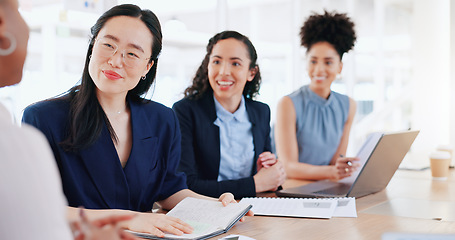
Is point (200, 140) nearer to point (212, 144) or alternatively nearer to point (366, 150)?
point (212, 144)

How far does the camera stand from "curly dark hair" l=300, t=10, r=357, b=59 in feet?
10.00

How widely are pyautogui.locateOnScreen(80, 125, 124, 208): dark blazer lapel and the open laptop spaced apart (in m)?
0.80

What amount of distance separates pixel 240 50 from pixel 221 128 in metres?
0.41

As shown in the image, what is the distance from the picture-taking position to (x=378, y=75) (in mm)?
6539

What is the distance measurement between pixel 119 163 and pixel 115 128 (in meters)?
0.16

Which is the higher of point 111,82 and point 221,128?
point 111,82

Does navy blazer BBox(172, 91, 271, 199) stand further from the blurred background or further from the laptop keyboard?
the laptop keyboard

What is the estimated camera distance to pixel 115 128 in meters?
1.76

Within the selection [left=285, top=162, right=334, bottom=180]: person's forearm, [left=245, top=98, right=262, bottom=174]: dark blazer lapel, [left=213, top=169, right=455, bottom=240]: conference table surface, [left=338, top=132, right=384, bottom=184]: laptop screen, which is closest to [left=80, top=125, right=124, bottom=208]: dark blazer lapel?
[left=213, top=169, right=455, bottom=240]: conference table surface

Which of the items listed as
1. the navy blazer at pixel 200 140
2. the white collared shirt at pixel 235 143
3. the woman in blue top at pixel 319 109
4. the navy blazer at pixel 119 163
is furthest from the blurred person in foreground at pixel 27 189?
the woman in blue top at pixel 319 109

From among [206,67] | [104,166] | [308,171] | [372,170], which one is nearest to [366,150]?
[372,170]

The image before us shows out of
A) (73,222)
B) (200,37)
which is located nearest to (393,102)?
(200,37)

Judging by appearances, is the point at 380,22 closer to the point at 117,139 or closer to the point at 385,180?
the point at 385,180

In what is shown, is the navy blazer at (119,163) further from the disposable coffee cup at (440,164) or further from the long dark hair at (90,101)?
the disposable coffee cup at (440,164)
